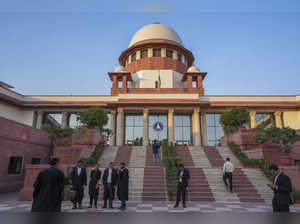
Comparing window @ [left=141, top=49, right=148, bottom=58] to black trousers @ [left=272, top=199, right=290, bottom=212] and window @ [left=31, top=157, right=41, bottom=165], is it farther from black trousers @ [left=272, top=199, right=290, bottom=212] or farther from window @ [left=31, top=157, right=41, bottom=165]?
black trousers @ [left=272, top=199, right=290, bottom=212]

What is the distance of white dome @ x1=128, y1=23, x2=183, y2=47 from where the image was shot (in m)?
32.5

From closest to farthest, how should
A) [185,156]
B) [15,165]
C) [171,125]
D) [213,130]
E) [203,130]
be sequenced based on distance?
[15,165] → [185,156] → [171,125] → [203,130] → [213,130]

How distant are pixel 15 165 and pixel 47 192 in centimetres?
1130

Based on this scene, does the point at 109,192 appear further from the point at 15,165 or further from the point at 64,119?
the point at 64,119

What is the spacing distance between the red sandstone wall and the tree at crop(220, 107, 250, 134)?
15069 mm

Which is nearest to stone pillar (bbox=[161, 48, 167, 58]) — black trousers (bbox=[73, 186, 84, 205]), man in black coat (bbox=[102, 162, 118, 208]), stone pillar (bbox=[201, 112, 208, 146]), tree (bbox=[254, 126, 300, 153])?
stone pillar (bbox=[201, 112, 208, 146])

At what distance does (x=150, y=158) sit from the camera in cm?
1529

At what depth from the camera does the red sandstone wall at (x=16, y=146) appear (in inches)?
468

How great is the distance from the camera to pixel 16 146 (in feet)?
42.8

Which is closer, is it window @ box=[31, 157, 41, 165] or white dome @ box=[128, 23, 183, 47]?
window @ box=[31, 157, 41, 165]

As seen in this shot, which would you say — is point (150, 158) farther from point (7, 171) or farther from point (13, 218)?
point (13, 218)

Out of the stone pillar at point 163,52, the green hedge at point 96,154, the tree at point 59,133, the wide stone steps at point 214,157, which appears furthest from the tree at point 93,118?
the stone pillar at point 163,52

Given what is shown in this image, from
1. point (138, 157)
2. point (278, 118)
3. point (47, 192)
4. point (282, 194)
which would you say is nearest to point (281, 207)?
point (282, 194)

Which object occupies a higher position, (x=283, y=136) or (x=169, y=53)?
(x=169, y=53)
